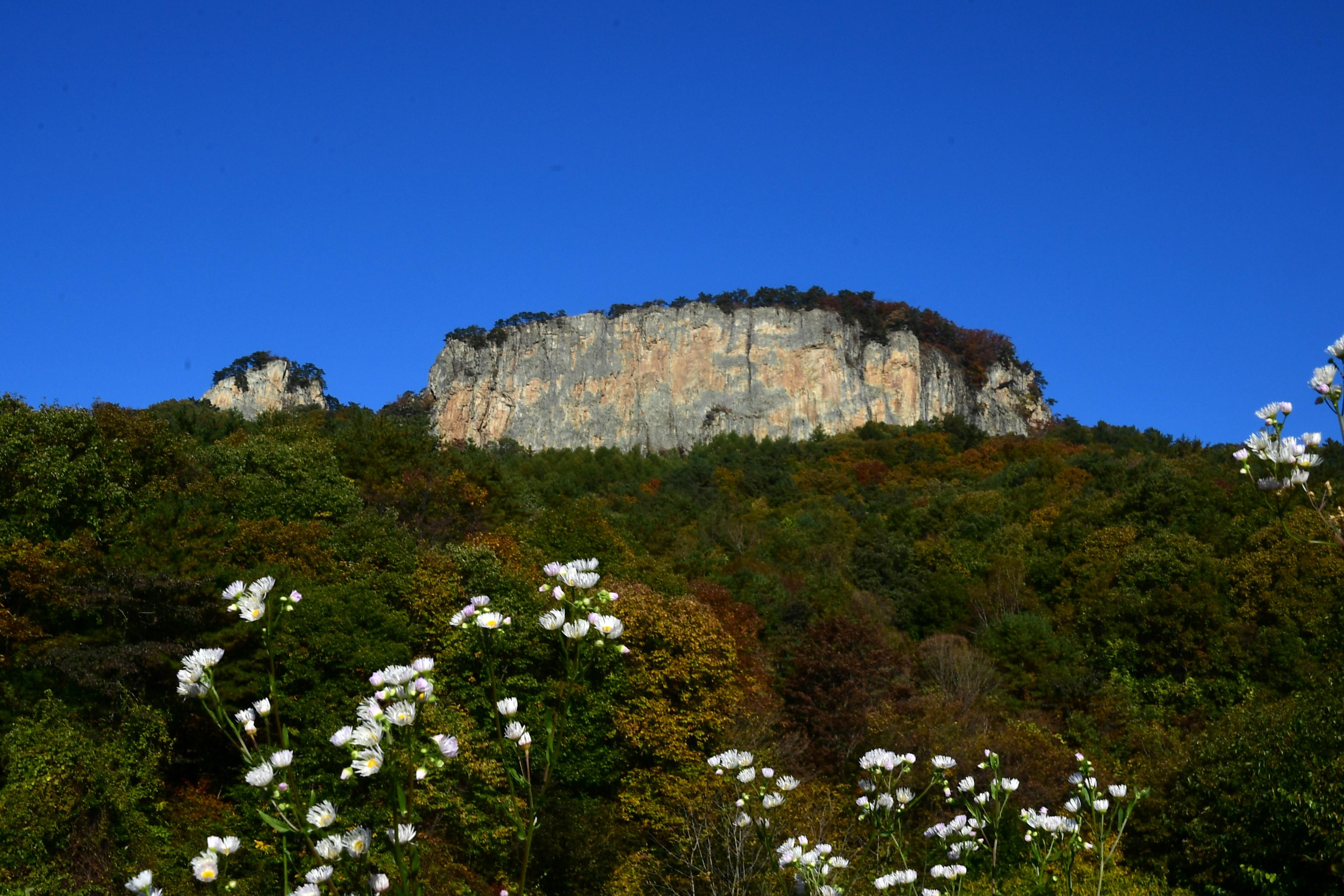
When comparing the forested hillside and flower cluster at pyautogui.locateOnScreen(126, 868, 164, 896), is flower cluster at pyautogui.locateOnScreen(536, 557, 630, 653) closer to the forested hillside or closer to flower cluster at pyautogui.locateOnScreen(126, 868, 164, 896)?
flower cluster at pyautogui.locateOnScreen(126, 868, 164, 896)

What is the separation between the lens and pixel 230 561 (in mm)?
23141

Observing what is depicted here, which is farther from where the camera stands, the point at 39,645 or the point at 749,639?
the point at 749,639

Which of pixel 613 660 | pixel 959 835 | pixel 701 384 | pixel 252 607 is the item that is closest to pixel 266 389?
pixel 701 384

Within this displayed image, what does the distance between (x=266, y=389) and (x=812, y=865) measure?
330ft

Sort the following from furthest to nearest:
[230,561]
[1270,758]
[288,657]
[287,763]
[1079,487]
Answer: [1079,487]
[230,561]
[288,657]
[1270,758]
[287,763]

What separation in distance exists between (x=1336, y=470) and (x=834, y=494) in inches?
1175

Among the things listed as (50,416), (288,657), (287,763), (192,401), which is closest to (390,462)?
(50,416)

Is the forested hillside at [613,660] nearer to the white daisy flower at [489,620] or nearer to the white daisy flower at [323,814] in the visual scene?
the white daisy flower at [323,814]

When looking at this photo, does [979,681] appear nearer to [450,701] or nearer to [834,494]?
[450,701]

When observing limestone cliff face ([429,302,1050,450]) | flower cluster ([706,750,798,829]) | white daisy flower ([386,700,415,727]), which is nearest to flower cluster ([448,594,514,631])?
white daisy flower ([386,700,415,727])

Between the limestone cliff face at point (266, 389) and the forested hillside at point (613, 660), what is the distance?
52.5 m

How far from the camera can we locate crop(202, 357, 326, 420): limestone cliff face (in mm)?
96312

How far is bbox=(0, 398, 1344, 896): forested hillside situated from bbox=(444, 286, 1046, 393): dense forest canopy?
66.0 metres

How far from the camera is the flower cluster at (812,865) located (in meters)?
4.99
